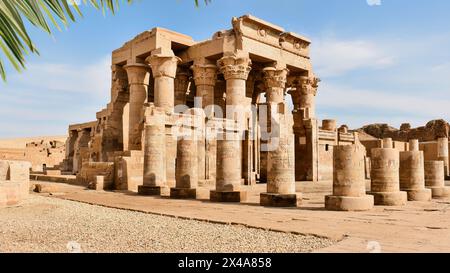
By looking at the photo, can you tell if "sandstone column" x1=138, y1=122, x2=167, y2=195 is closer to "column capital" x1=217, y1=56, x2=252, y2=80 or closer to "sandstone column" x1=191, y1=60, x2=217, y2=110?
"column capital" x1=217, y1=56, x2=252, y2=80

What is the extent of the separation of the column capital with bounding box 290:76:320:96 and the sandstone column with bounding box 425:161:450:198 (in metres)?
14.9

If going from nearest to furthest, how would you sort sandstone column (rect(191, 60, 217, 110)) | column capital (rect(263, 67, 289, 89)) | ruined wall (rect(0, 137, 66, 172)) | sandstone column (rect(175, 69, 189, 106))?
sandstone column (rect(191, 60, 217, 110))
column capital (rect(263, 67, 289, 89))
sandstone column (rect(175, 69, 189, 106))
ruined wall (rect(0, 137, 66, 172))

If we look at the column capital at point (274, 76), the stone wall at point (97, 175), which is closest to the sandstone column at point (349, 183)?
the stone wall at point (97, 175)

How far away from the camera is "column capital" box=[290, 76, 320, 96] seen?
28.5 meters

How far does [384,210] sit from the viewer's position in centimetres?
1003

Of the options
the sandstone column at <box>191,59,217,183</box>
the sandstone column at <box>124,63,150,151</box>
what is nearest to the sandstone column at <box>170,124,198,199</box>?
the sandstone column at <box>191,59,217,183</box>

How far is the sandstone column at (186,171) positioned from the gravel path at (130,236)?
4.93 meters

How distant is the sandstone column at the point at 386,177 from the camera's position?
11.1 metres

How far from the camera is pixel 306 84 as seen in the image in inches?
1126

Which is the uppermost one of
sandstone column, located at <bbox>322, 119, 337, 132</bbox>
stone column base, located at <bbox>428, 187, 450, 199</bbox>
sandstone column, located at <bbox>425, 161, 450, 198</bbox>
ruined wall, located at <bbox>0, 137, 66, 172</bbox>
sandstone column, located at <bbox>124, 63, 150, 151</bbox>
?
sandstone column, located at <bbox>124, 63, 150, 151</bbox>

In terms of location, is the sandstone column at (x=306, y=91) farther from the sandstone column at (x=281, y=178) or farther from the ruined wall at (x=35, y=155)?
the ruined wall at (x=35, y=155)
